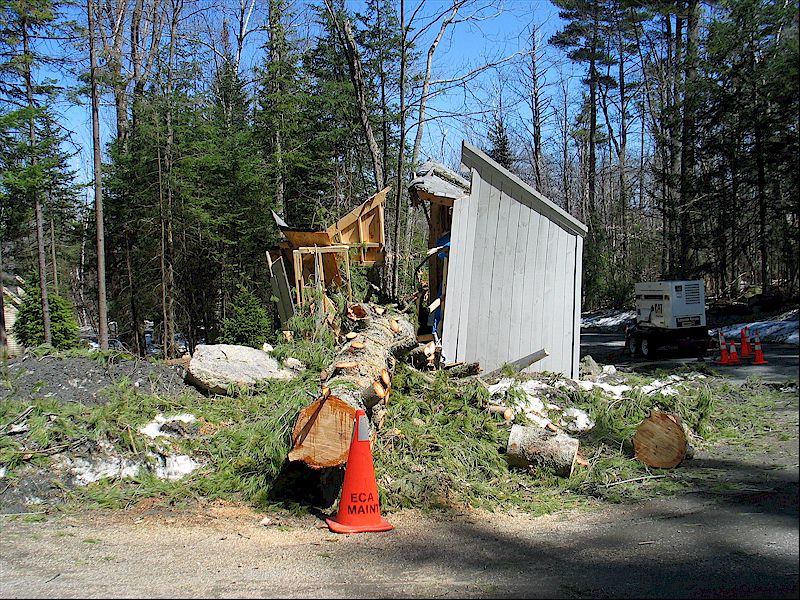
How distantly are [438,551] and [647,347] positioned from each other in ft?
49.5

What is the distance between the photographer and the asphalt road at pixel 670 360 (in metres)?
11.4

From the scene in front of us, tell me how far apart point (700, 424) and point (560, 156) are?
141 ft

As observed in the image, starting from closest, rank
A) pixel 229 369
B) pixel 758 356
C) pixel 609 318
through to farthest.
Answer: pixel 229 369
pixel 758 356
pixel 609 318

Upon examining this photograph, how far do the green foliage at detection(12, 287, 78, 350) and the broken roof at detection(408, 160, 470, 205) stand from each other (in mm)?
11399

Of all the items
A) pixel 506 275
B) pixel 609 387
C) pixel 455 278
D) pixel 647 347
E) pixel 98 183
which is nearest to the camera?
pixel 609 387

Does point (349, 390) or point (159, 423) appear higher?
point (349, 390)

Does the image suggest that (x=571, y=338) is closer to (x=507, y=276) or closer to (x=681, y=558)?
(x=507, y=276)

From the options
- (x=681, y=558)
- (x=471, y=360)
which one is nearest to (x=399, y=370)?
(x=471, y=360)

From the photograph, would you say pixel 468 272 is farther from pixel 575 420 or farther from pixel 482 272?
pixel 575 420

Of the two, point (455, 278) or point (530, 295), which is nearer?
point (455, 278)

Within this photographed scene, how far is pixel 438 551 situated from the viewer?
4.76 m

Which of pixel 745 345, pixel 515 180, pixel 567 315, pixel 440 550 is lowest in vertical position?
pixel 440 550

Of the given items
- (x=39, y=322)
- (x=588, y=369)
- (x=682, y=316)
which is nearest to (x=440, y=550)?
(x=588, y=369)

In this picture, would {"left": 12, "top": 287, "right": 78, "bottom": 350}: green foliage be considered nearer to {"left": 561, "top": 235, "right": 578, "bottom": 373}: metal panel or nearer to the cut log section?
{"left": 561, "top": 235, "right": 578, "bottom": 373}: metal panel
